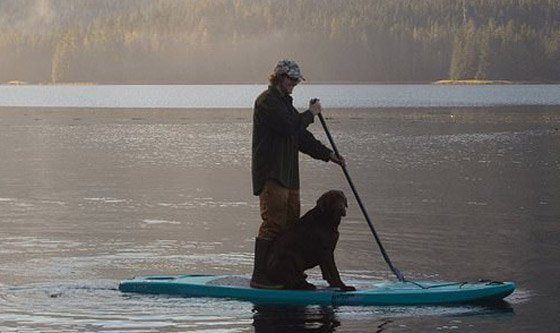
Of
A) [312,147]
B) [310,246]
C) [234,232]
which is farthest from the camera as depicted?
[234,232]

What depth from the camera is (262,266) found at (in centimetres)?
1283

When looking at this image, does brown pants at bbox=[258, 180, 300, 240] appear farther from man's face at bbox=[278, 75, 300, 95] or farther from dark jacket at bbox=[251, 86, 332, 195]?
man's face at bbox=[278, 75, 300, 95]

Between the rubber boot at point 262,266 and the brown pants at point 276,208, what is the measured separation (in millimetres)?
69

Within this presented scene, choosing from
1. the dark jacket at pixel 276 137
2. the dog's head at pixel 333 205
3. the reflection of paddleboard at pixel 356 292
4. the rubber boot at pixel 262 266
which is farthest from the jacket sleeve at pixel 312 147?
the reflection of paddleboard at pixel 356 292

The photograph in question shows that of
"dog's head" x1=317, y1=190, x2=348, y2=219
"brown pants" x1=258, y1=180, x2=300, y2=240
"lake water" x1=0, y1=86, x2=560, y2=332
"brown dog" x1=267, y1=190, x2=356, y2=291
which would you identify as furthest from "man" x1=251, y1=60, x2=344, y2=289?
"lake water" x1=0, y1=86, x2=560, y2=332

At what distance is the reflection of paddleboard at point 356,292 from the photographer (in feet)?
41.0

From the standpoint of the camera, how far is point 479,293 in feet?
41.1

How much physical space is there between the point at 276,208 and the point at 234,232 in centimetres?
550

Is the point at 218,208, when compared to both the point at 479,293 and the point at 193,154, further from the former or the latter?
the point at 193,154

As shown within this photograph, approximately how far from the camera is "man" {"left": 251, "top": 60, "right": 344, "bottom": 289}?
12.5 metres

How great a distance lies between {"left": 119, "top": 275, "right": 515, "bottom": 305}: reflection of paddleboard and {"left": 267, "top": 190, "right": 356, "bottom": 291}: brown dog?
159 mm

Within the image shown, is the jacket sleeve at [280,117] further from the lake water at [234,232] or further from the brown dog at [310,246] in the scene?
the lake water at [234,232]

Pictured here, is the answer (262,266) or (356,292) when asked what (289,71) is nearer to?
(262,266)

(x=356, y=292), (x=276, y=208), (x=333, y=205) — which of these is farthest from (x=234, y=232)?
(x=333, y=205)
